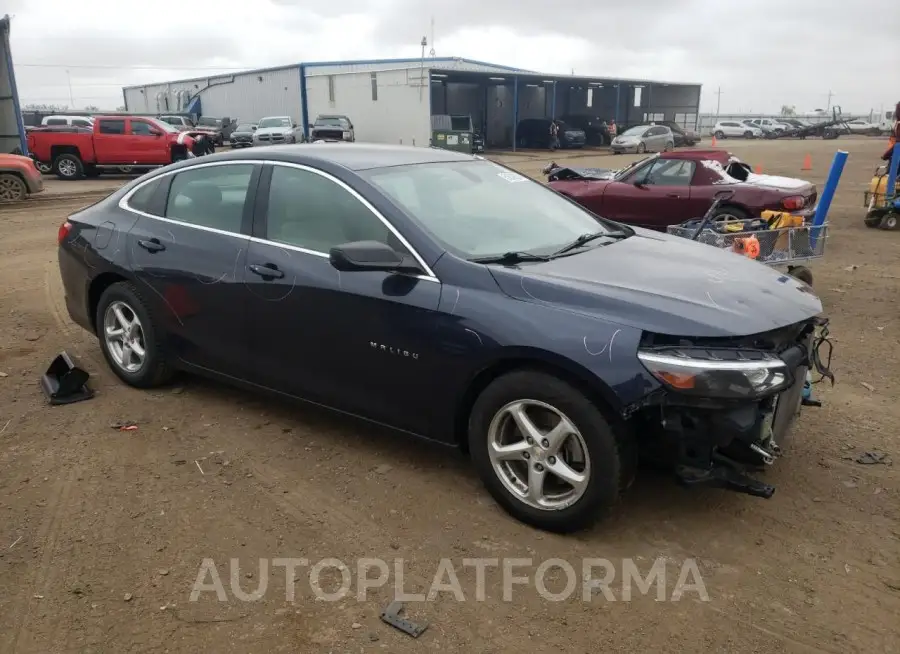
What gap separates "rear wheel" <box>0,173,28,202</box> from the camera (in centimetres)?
1545

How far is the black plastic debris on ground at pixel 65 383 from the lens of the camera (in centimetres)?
478

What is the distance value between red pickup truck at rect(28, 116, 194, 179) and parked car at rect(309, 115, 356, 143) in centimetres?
965

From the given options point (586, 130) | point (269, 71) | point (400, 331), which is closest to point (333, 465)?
point (400, 331)

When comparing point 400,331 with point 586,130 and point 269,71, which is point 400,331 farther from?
point 269,71

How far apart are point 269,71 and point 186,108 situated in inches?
475

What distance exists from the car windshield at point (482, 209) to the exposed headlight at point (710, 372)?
1007 millimetres

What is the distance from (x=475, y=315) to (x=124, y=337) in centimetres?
286

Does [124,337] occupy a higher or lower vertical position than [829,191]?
lower

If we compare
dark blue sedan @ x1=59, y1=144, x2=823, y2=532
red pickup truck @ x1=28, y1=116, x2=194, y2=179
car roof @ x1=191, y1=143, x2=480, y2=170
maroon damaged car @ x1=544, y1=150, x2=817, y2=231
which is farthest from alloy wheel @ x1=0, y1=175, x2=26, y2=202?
car roof @ x1=191, y1=143, x2=480, y2=170

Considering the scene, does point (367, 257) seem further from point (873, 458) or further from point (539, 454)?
point (873, 458)

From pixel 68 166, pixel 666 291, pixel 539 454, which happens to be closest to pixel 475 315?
pixel 539 454

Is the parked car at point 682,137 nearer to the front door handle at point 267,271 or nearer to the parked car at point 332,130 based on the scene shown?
the parked car at point 332,130

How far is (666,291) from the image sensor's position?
320 cm

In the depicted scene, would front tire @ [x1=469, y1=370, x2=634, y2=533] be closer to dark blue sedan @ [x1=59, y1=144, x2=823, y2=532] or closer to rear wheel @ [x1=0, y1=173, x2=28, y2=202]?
dark blue sedan @ [x1=59, y1=144, x2=823, y2=532]
